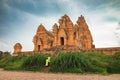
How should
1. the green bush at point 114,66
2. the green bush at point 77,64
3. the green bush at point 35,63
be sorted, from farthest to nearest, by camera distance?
the green bush at point 35,63 < the green bush at point 114,66 < the green bush at point 77,64

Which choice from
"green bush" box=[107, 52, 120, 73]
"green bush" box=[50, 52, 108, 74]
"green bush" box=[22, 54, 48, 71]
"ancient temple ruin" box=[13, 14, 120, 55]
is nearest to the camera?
"green bush" box=[50, 52, 108, 74]

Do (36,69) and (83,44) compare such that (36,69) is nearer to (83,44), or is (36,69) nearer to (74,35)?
(74,35)

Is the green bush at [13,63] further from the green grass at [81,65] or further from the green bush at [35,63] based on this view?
the green grass at [81,65]

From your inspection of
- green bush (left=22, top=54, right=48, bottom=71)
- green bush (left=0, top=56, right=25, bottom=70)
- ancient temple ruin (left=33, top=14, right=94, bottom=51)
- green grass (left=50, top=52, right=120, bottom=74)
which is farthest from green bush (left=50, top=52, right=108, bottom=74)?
ancient temple ruin (left=33, top=14, right=94, bottom=51)

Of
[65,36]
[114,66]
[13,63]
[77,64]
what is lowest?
[114,66]

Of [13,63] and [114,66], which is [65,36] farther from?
[114,66]

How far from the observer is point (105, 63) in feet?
64.3

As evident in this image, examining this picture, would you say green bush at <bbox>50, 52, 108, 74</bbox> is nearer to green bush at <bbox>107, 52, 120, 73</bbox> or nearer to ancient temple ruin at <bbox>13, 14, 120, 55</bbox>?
green bush at <bbox>107, 52, 120, 73</bbox>

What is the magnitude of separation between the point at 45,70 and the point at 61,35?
818 inches

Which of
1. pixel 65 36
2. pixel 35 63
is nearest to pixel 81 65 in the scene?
pixel 35 63

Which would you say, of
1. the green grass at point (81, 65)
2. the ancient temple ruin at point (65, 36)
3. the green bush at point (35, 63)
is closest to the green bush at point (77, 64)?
the green grass at point (81, 65)

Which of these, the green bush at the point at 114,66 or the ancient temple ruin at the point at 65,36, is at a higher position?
the ancient temple ruin at the point at 65,36

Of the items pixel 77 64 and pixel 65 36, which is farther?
pixel 65 36

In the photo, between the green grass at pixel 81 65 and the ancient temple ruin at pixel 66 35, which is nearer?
the green grass at pixel 81 65
